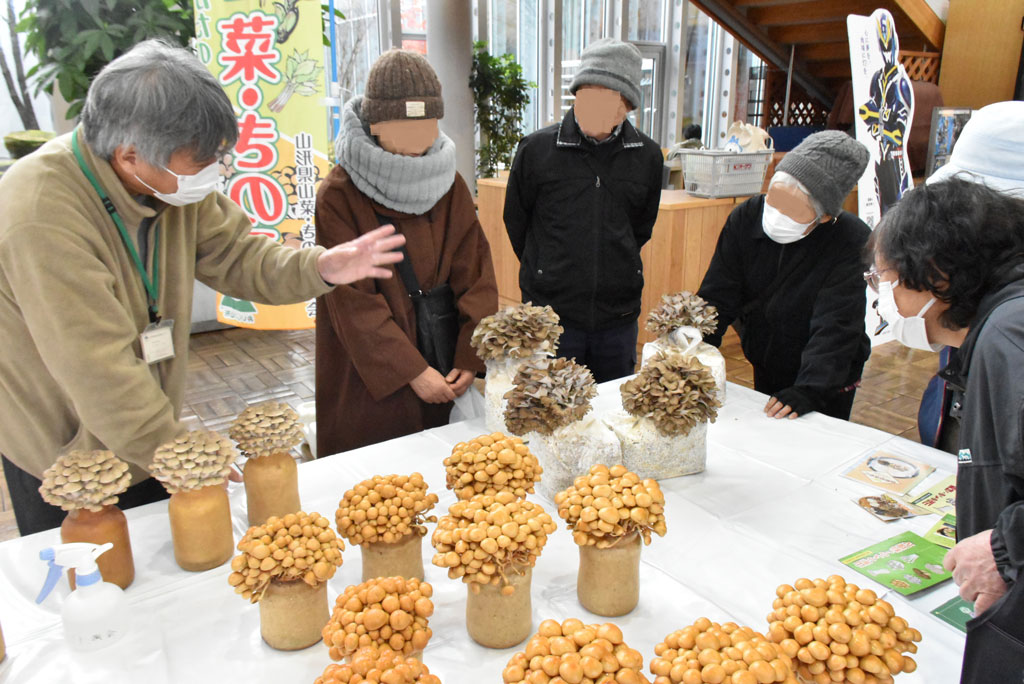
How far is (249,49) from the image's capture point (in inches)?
115

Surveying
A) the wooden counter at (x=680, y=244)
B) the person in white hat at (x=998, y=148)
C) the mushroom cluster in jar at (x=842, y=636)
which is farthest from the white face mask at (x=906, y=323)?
the wooden counter at (x=680, y=244)

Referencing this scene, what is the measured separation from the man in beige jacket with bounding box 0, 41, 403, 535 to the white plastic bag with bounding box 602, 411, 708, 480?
86cm

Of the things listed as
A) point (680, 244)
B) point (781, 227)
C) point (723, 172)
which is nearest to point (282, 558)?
point (781, 227)

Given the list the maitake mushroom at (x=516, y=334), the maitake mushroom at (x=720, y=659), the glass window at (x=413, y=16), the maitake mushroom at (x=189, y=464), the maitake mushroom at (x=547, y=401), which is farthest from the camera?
the glass window at (x=413, y=16)

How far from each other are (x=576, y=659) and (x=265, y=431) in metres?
A: 0.70

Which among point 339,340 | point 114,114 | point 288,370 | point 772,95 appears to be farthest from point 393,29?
point 114,114

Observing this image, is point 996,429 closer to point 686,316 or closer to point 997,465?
point 997,465

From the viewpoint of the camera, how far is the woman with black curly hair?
877mm

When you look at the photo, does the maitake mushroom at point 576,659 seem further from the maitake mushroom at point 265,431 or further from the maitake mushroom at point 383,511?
the maitake mushroom at point 265,431

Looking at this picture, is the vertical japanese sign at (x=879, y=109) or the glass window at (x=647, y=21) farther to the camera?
the glass window at (x=647, y=21)

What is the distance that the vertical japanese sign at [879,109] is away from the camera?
325cm

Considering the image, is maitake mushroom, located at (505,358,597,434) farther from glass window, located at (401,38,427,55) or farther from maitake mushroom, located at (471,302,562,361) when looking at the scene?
glass window, located at (401,38,427,55)

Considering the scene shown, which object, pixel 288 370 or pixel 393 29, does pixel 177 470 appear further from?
pixel 393 29

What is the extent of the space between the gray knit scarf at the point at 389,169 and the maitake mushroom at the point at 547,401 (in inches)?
25.9
